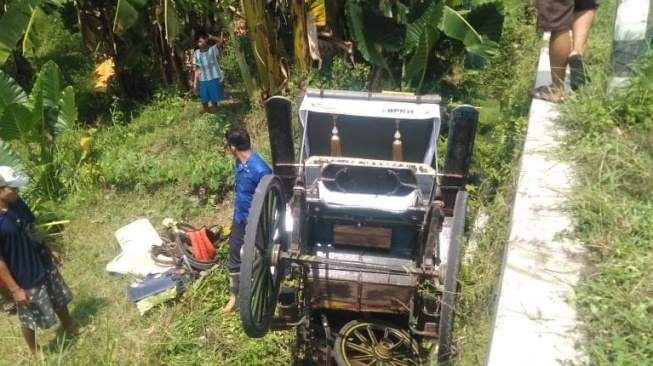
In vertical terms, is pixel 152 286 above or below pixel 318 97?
below

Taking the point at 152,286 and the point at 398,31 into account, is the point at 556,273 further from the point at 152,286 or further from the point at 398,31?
the point at 398,31

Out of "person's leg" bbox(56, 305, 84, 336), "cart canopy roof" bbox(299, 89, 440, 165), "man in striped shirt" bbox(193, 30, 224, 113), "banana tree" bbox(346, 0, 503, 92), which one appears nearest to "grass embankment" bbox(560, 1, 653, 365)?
"cart canopy roof" bbox(299, 89, 440, 165)

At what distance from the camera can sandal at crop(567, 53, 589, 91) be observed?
195 inches

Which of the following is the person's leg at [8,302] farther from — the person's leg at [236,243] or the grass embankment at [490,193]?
the grass embankment at [490,193]

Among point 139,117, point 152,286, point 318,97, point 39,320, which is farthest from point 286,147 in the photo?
point 139,117

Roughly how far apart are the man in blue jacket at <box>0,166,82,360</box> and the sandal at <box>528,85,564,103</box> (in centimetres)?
422

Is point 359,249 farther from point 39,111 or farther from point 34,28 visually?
point 34,28

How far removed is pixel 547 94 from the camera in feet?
16.4

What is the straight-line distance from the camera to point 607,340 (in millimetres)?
2775

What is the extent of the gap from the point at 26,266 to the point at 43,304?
0.41m

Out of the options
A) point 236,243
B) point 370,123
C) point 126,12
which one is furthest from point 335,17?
point 236,243

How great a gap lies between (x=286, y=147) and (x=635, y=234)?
3448 millimetres

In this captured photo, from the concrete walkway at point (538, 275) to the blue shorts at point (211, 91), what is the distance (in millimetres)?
6217

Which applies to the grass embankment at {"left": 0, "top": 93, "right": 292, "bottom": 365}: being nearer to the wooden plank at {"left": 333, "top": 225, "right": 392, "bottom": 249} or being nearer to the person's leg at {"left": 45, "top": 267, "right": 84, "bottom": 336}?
the person's leg at {"left": 45, "top": 267, "right": 84, "bottom": 336}
